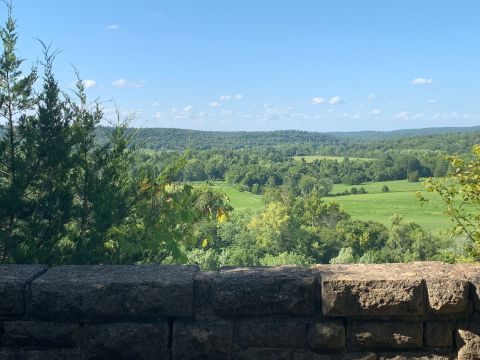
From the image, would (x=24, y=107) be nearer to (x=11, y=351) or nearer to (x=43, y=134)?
(x=43, y=134)

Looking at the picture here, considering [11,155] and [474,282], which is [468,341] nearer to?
[474,282]

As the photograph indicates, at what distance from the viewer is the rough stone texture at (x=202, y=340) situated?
2.57 metres

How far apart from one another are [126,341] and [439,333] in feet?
5.37

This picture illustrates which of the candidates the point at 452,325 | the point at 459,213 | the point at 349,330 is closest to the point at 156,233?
the point at 349,330

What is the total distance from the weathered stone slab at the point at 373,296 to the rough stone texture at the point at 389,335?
0.21 feet

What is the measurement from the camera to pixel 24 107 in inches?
182

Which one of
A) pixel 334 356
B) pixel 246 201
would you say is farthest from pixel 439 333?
pixel 246 201

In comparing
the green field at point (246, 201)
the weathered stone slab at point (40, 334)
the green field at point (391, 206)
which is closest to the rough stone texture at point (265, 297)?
the weathered stone slab at point (40, 334)

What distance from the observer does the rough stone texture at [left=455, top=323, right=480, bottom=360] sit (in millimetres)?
2545

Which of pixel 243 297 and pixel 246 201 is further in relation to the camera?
pixel 246 201

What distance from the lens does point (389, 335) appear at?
8.39 feet

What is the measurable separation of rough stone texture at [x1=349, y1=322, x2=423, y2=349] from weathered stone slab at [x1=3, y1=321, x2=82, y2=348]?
1483 mm

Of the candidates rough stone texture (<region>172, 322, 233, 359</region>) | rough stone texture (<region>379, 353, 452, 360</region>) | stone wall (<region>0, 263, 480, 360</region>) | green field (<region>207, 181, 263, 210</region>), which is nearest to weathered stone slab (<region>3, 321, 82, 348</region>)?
stone wall (<region>0, 263, 480, 360</region>)

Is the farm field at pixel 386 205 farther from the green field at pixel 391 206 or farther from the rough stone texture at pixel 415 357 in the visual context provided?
the rough stone texture at pixel 415 357
